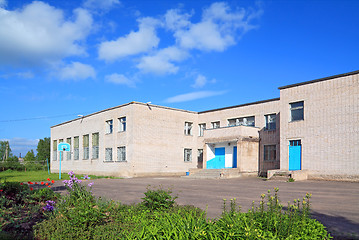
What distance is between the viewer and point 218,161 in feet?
104

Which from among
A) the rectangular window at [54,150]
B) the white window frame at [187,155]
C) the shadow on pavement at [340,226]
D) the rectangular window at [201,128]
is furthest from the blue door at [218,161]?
the rectangular window at [54,150]

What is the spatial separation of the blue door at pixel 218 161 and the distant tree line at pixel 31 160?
33.2 metres

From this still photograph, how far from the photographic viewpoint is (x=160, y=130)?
107 feet

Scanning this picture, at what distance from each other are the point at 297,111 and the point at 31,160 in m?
62.4

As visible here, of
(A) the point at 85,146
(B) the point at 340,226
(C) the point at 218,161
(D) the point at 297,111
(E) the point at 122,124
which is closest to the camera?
(B) the point at 340,226

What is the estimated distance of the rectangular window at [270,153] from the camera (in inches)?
1126

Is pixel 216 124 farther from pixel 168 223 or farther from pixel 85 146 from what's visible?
pixel 168 223

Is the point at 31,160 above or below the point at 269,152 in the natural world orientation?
below

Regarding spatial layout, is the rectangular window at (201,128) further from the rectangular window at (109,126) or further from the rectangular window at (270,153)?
the rectangular window at (109,126)

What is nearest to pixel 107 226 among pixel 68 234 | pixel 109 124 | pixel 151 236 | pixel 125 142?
pixel 68 234

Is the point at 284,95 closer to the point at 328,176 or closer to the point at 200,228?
the point at 328,176

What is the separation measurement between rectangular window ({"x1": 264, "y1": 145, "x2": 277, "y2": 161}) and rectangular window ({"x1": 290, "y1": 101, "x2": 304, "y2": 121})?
458cm

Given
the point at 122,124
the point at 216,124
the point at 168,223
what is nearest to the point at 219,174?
the point at 216,124

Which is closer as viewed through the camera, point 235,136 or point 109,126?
Result: point 235,136
